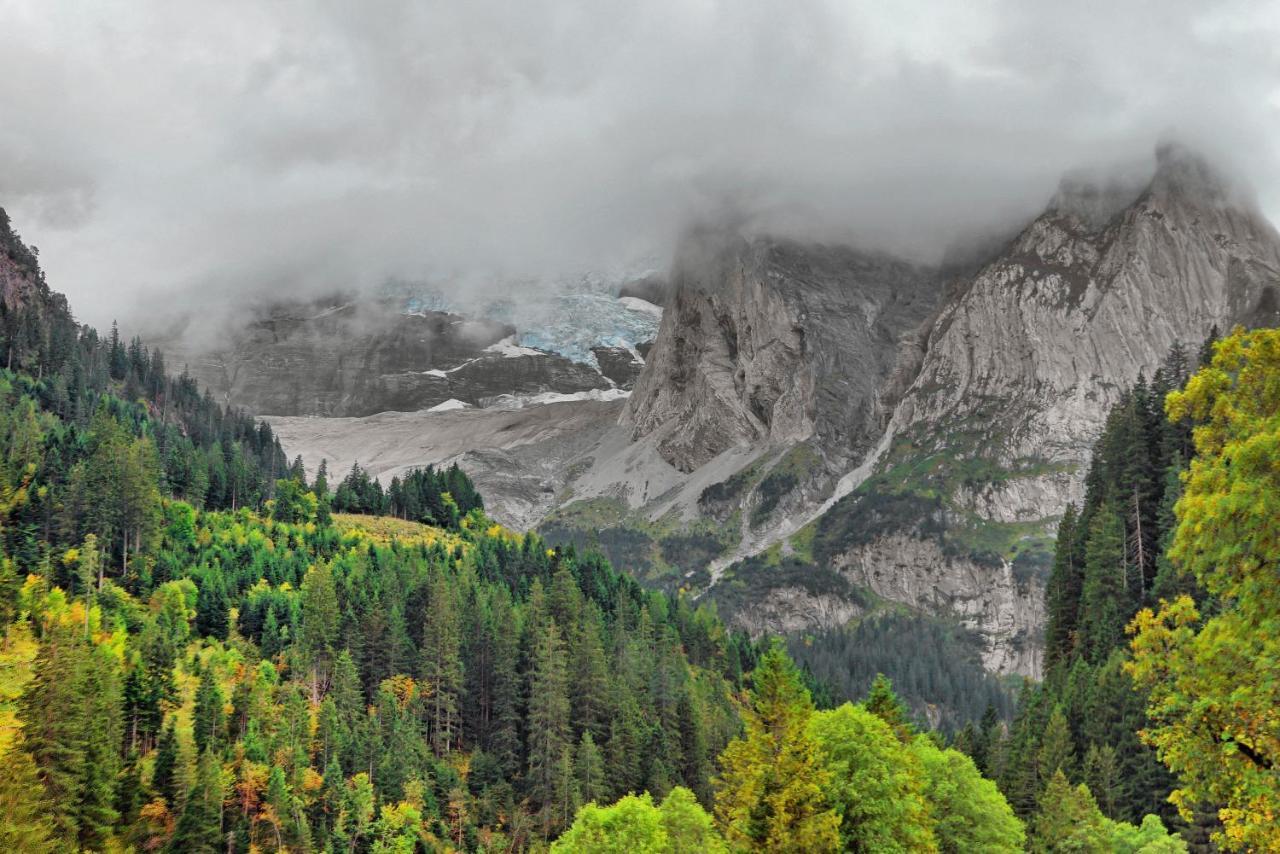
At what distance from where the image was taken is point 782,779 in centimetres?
4994

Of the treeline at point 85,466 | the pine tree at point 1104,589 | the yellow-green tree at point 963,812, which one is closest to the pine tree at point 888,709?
the yellow-green tree at point 963,812

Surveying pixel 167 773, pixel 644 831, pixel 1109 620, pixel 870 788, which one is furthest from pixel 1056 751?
pixel 167 773

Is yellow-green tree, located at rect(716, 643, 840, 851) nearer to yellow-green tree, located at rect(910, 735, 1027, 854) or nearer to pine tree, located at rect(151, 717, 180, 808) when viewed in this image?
yellow-green tree, located at rect(910, 735, 1027, 854)

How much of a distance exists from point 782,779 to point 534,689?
268 ft

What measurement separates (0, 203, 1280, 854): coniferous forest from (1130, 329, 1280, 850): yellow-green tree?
62mm

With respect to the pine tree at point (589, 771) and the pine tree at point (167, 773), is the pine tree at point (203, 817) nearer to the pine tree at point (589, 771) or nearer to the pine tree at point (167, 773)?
the pine tree at point (167, 773)

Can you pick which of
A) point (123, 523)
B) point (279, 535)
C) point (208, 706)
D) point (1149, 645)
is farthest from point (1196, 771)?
point (279, 535)

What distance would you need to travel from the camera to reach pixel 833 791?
52.5 metres

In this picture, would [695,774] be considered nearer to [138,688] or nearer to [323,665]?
[323,665]

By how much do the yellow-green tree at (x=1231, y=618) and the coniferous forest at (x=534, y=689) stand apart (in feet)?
0.20

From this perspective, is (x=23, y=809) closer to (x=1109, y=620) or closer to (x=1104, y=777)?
(x=1104, y=777)

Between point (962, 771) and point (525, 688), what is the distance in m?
79.4

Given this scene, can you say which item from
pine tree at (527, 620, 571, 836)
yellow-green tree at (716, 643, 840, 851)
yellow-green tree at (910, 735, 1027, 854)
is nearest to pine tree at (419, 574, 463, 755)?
pine tree at (527, 620, 571, 836)

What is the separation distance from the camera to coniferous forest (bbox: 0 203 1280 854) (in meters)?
20.6
